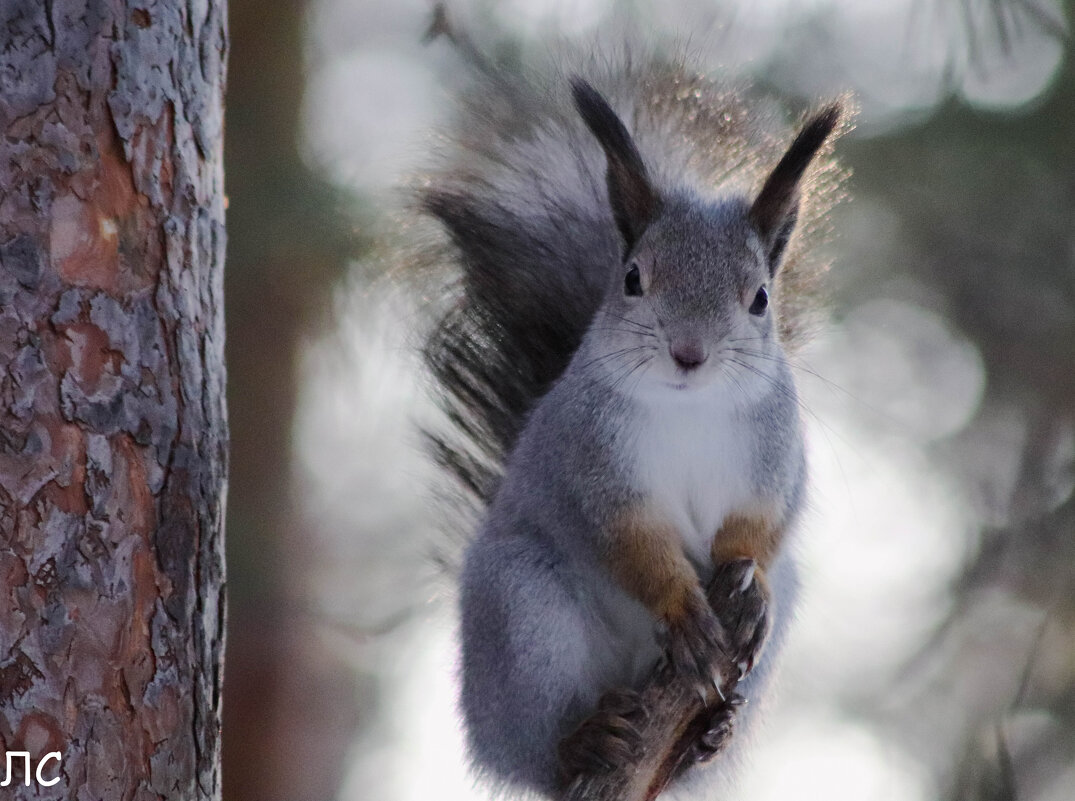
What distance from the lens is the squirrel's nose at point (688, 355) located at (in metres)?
1.58

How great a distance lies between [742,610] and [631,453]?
294mm

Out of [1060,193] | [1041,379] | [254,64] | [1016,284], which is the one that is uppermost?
[254,64]

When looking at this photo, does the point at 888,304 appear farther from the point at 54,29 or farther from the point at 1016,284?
the point at 54,29

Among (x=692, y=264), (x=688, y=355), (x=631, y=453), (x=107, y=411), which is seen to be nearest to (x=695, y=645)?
(x=631, y=453)


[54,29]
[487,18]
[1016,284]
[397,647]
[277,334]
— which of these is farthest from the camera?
[1016,284]

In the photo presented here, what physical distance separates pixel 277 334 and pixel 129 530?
1.68 meters

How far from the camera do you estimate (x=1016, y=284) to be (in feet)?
11.6

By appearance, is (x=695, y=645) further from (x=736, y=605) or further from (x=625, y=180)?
(x=625, y=180)

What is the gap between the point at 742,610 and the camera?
1770 mm

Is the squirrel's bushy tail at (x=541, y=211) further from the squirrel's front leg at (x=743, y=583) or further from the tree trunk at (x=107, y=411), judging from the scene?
the tree trunk at (x=107, y=411)

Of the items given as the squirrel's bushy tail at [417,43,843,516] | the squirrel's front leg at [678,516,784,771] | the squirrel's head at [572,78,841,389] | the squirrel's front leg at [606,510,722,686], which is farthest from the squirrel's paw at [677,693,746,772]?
the squirrel's bushy tail at [417,43,843,516]

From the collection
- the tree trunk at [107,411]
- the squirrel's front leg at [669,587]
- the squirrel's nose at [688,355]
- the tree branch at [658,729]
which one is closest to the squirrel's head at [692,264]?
the squirrel's nose at [688,355]

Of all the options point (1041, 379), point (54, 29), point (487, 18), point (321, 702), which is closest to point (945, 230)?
point (1041, 379)

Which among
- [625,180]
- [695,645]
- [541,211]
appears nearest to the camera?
[695,645]
